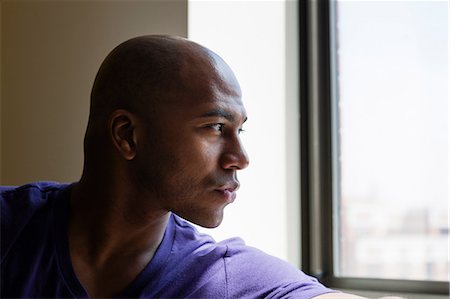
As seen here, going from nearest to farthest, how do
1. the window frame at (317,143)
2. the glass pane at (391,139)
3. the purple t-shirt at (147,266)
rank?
the purple t-shirt at (147,266) < the glass pane at (391,139) < the window frame at (317,143)

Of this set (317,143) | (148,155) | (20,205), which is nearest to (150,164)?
(148,155)

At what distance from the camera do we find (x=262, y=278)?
1.14m

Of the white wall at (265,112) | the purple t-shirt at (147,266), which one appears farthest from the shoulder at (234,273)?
the white wall at (265,112)

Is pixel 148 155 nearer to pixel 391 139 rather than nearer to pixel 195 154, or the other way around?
pixel 195 154

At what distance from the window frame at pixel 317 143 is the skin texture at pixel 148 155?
0.76 meters

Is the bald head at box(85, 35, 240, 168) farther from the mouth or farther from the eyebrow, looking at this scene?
the mouth

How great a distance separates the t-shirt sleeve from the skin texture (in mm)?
82

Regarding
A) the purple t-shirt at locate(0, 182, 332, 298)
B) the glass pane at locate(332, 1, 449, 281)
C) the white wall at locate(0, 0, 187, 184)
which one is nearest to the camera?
the purple t-shirt at locate(0, 182, 332, 298)

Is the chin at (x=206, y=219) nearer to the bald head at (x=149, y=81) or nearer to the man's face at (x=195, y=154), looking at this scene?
the man's face at (x=195, y=154)

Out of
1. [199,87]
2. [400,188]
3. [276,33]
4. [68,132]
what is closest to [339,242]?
[400,188]

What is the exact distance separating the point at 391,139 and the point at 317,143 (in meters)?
0.20

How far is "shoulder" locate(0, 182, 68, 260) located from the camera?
1.10 m

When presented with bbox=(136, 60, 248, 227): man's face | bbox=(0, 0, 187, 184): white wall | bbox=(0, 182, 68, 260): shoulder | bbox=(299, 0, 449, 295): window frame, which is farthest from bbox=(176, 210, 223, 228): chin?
bbox=(299, 0, 449, 295): window frame

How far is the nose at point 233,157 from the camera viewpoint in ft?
3.65
